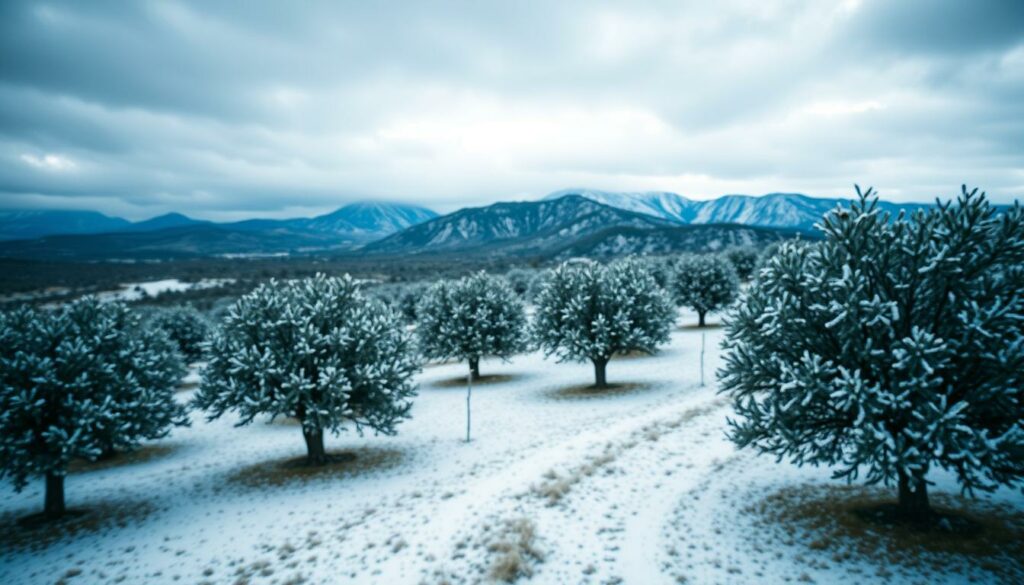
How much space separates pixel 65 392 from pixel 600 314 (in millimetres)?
24315

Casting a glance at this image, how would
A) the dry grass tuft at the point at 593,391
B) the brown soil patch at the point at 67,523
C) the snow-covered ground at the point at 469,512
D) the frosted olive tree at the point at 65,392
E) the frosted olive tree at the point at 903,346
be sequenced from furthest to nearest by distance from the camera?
the dry grass tuft at the point at 593,391 → the brown soil patch at the point at 67,523 → the frosted olive tree at the point at 65,392 → the snow-covered ground at the point at 469,512 → the frosted olive tree at the point at 903,346

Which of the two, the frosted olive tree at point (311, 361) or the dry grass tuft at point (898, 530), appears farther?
the frosted olive tree at point (311, 361)

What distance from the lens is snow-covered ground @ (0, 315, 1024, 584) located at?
1156 cm

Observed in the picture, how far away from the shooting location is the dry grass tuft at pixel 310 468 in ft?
65.9

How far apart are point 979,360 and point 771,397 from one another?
401 centimetres

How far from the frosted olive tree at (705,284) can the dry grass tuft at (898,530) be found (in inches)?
1575

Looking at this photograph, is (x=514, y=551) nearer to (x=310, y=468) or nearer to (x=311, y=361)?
(x=311, y=361)

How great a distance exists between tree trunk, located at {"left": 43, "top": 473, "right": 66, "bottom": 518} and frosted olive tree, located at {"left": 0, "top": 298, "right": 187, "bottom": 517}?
0.09 feet

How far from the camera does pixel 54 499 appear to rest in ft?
57.6

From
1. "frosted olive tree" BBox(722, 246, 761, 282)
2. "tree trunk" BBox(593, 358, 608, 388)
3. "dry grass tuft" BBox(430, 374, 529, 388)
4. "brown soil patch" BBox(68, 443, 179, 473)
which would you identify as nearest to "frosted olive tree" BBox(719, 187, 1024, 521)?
"tree trunk" BBox(593, 358, 608, 388)

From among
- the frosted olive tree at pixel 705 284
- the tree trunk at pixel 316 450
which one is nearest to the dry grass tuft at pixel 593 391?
the tree trunk at pixel 316 450

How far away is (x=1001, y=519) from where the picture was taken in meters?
12.0

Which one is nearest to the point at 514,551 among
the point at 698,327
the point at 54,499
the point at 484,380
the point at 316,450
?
the point at 316,450

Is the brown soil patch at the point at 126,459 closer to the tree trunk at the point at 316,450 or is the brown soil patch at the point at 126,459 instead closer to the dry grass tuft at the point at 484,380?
the tree trunk at the point at 316,450
